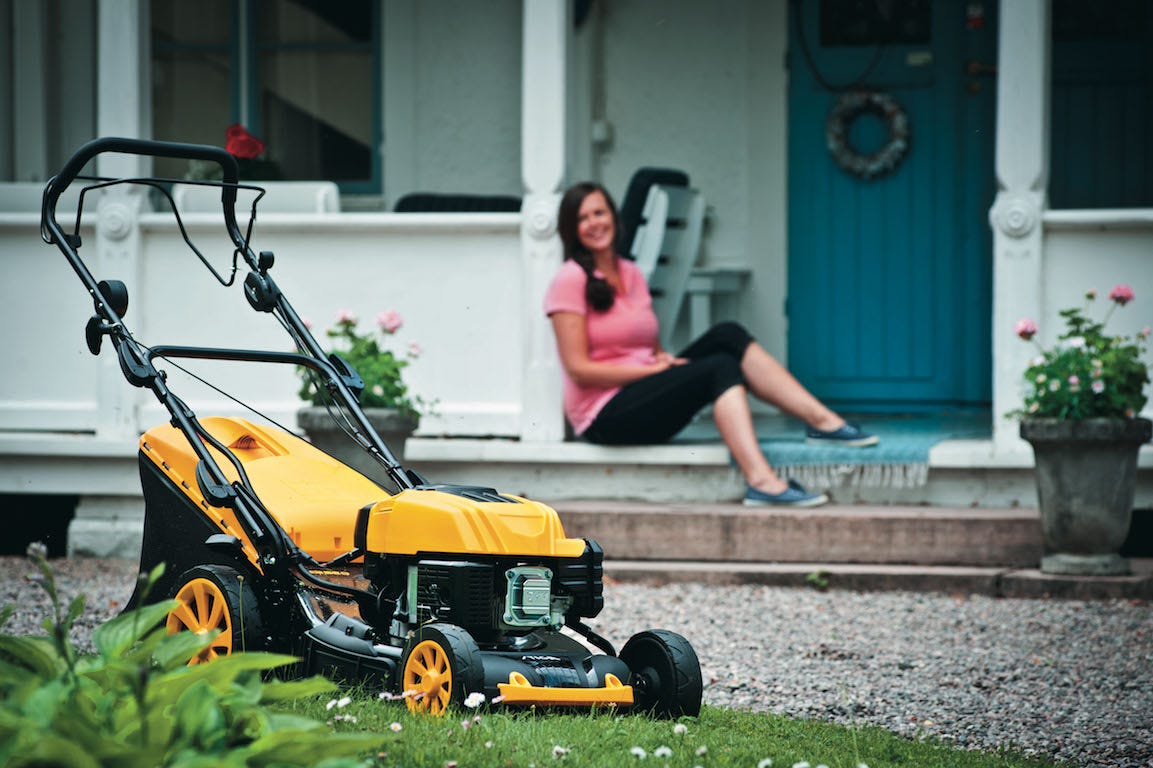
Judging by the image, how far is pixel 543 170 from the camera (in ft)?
23.4

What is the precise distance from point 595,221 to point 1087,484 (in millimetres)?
2330

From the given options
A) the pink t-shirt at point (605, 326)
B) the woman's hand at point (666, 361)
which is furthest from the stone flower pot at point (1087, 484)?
the pink t-shirt at point (605, 326)

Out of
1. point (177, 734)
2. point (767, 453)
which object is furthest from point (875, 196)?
point (177, 734)

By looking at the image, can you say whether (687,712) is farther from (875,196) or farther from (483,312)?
(875,196)

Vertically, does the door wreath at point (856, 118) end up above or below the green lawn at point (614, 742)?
above

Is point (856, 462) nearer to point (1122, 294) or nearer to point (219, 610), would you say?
point (1122, 294)

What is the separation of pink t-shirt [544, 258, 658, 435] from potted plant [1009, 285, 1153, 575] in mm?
1702

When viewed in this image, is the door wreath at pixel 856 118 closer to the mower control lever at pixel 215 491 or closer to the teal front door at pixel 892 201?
the teal front door at pixel 892 201

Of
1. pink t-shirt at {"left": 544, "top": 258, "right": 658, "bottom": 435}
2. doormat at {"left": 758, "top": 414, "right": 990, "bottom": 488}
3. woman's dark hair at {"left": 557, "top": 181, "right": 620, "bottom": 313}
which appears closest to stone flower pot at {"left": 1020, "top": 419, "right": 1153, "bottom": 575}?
doormat at {"left": 758, "top": 414, "right": 990, "bottom": 488}

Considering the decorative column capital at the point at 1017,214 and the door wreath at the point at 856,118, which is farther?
the door wreath at the point at 856,118

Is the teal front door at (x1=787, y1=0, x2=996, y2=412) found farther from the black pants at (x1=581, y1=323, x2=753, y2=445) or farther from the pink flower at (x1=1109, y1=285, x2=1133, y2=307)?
the pink flower at (x1=1109, y1=285, x2=1133, y2=307)

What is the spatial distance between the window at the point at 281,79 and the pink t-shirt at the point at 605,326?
259cm

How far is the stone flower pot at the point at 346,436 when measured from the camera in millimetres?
6598

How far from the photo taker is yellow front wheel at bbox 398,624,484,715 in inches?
→ 133
